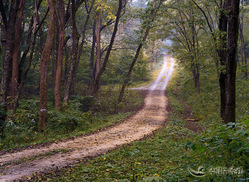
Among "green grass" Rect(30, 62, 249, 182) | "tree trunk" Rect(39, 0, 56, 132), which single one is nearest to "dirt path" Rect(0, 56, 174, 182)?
"green grass" Rect(30, 62, 249, 182)

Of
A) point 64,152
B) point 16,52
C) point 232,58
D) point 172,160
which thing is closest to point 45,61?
point 16,52

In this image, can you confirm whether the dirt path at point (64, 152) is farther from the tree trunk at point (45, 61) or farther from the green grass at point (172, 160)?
the tree trunk at point (45, 61)

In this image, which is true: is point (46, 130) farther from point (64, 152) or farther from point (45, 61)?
point (64, 152)

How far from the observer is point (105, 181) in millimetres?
5246

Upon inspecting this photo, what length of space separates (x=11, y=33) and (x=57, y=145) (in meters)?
6.60

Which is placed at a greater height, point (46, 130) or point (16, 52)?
point (16, 52)

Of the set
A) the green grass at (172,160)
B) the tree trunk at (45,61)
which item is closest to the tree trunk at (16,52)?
the tree trunk at (45,61)

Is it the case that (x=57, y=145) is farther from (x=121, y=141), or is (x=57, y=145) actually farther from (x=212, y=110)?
(x=212, y=110)

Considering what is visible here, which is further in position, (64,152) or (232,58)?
(64,152)

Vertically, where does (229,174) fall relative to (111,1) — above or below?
below

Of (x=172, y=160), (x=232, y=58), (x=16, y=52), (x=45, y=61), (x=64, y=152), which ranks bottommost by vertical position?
(x=64, y=152)

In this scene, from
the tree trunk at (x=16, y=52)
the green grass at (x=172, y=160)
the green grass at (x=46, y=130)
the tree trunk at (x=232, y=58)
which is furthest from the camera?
the tree trunk at (x=16, y=52)

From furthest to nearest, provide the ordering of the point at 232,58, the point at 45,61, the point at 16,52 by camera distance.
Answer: the point at 16,52 < the point at 45,61 < the point at 232,58

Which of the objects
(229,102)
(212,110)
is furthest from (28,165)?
(212,110)
